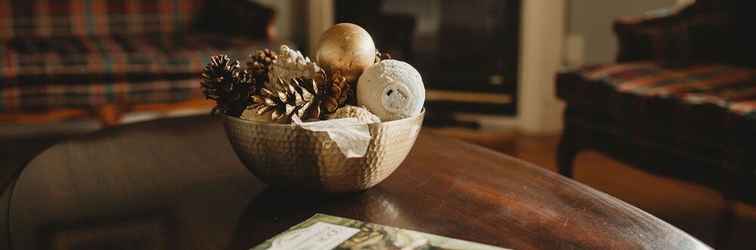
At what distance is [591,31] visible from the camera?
8.43 feet

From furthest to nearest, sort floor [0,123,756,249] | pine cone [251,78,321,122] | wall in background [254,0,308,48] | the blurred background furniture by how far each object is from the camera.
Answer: wall in background [254,0,308,48]
floor [0,123,756,249]
the blurred background furniture
pine cone [251,78,321,122]

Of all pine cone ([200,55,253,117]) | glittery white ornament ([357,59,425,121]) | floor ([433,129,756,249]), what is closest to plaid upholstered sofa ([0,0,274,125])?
floor ([433,129,756,249])

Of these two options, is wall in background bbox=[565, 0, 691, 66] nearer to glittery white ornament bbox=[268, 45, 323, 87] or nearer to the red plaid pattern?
the red plaid pattern

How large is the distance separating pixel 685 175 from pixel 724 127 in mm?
170

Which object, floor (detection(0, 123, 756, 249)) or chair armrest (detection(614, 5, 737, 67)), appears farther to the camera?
chair armrest (detection(614, 5, 737, 67))

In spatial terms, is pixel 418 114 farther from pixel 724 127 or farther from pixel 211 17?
pixel 211 17

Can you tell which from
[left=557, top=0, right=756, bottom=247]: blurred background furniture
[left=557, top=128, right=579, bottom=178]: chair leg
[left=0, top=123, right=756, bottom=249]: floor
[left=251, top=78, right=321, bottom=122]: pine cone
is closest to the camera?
[left=251, top=78, right=321, bottom=122]: pine cone

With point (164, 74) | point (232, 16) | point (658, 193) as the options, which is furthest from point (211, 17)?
point (658, 193)

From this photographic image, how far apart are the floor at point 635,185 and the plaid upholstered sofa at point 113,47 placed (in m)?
0.37

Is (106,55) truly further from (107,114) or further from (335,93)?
(335,93)

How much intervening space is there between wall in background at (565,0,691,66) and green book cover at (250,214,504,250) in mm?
1996

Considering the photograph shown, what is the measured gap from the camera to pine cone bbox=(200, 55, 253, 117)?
33.8 inches

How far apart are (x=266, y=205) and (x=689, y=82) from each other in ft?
3.73

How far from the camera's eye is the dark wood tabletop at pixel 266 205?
731 millimetres
